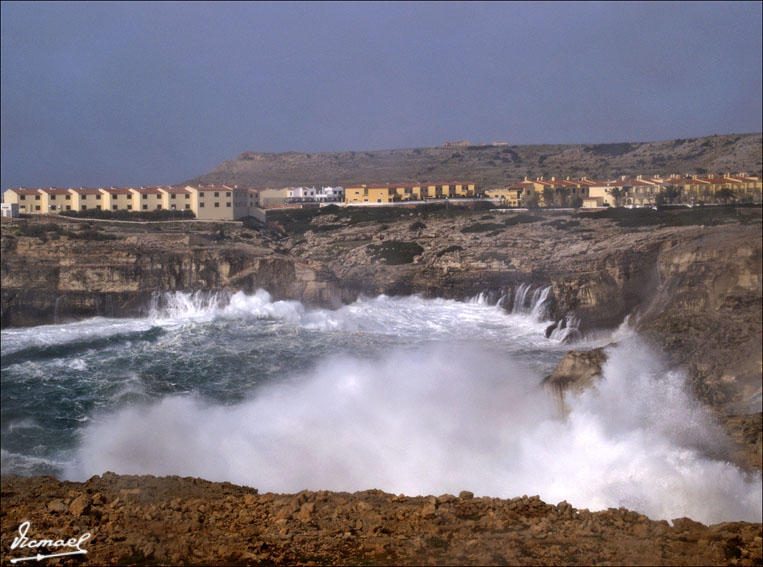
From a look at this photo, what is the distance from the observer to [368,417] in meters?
5.49

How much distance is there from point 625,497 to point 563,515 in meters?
1.27

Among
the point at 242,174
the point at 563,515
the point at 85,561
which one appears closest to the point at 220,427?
the point at 85,561

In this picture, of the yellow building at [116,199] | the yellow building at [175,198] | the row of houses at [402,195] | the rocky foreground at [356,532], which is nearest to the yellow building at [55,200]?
the row of houses at [402,195]

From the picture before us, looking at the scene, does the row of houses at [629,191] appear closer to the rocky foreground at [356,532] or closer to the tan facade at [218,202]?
the tan facade at [218,202]

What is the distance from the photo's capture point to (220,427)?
17.4 ft

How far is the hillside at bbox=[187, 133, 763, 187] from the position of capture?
885cm

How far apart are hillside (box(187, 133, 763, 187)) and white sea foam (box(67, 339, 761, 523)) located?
4.45m

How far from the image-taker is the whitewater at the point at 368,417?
15.1 feet

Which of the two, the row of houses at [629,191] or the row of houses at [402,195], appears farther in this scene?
the row of houses at [402,195]

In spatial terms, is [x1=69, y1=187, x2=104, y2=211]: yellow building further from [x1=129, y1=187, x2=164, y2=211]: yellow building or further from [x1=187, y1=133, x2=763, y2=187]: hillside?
[x1=187, y1=133, x2=763, y2=187]: hillside

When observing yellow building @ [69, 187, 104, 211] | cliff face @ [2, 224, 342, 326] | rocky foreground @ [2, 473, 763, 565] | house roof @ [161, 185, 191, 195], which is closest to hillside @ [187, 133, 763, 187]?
house roof @ [161, 185, 191, 195]

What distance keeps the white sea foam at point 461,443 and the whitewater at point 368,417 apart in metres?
0.01

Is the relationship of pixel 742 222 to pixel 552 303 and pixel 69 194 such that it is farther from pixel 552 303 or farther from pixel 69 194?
pixel 69 194

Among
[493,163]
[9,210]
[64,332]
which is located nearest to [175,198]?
[9,210]
